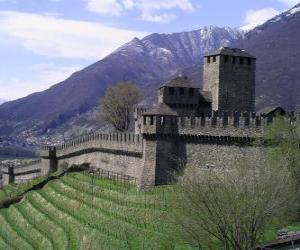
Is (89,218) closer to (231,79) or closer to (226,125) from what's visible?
(226,125)

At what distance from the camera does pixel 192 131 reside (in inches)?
2136

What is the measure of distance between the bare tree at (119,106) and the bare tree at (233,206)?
4899 cm

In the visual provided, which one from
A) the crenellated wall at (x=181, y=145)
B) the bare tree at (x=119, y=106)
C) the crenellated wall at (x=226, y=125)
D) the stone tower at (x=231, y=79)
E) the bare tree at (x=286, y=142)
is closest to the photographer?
the bare tree at (x=286, y=142)

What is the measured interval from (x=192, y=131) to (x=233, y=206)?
18510 mm

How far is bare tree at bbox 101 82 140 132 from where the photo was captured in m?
89.1

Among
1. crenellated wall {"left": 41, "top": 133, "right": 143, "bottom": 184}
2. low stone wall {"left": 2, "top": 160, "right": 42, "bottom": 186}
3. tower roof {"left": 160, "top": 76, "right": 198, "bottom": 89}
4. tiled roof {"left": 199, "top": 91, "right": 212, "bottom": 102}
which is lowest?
low stone wall {"left": 2, "top": 160, "right": 42, "bottom": 186}

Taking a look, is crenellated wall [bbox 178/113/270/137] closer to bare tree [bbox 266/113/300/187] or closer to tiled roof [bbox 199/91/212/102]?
bare tree [bbox 266/113/300/187]

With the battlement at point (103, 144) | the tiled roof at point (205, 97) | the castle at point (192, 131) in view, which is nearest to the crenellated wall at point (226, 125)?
the castle at point (192, 131)

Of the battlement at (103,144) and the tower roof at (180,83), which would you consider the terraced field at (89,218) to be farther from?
the tower roof at (180,83)

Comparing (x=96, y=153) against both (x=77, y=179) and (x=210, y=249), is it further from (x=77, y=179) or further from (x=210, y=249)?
(x=210, y=249)

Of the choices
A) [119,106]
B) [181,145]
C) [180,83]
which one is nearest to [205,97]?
[180,83]

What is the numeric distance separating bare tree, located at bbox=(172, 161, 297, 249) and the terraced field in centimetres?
427

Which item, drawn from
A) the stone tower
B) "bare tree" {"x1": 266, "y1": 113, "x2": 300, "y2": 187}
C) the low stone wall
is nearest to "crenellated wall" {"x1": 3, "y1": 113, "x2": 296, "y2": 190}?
"bare tree" {"x1": 266, "y1": 113, "x2": 300, "y2": 187}

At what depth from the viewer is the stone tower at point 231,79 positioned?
207 feet
